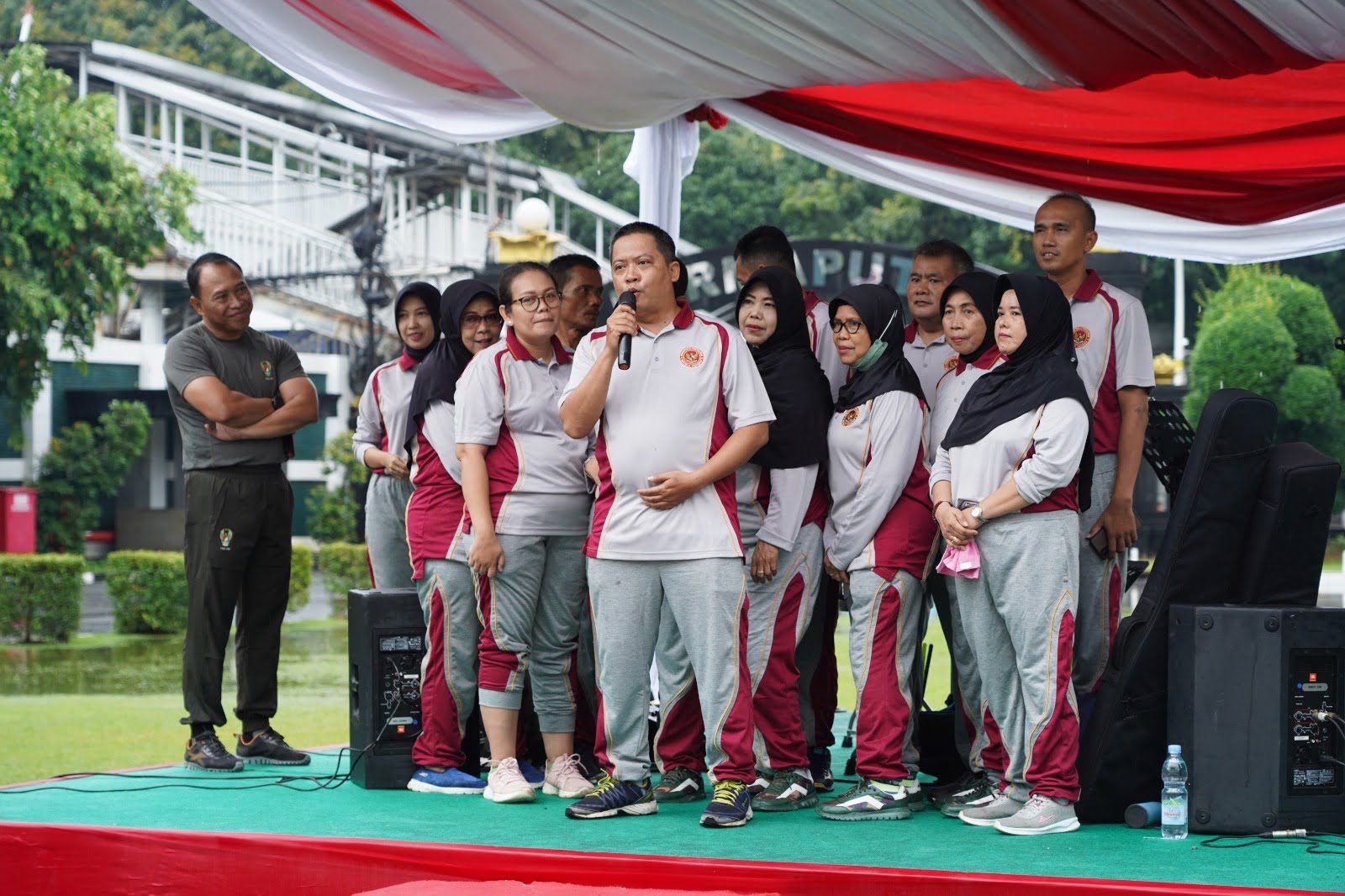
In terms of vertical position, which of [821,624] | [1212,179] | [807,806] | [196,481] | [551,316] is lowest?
[807,806]

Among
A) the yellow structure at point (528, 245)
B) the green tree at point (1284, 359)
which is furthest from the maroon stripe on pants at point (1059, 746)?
the green tree at point (1284, 359)

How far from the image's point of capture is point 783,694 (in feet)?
15.6

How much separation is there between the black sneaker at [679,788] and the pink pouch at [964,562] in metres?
1.07

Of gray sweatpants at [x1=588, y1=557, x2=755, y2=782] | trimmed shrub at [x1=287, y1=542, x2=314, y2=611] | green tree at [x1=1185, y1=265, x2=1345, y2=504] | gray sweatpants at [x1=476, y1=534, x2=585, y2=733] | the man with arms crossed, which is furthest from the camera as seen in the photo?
green tree at [x1=1185, y1=265, x2=1345, y2=504]

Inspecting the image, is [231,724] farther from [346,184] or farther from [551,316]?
[346,184]

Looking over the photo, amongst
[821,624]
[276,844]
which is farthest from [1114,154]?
[276,844]

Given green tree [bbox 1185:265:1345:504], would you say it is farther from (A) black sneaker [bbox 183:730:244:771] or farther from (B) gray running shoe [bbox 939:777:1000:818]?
(A) black sneaker [bbox 183:730:244:771]

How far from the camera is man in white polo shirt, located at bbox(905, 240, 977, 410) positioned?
16.9ft

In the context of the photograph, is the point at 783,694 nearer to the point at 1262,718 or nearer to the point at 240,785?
the point at 1262,718

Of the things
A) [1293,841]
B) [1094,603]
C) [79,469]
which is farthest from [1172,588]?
[79,469]

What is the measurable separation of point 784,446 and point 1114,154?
2.66 meters

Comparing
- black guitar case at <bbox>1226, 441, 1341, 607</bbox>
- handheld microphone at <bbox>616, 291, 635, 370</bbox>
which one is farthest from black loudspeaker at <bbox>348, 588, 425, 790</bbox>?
black guitar case at <bbox>1226, 441, 1341, 607</bbox>

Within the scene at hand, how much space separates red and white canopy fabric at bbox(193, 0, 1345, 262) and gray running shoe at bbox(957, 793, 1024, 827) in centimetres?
221

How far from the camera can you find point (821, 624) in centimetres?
512
